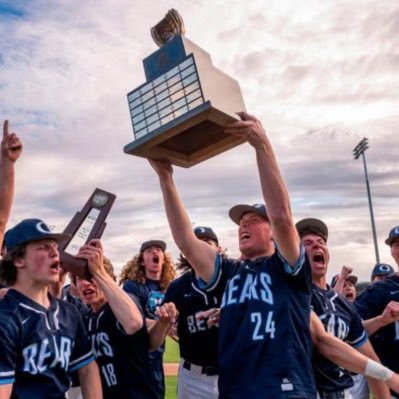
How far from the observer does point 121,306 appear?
3682 mm

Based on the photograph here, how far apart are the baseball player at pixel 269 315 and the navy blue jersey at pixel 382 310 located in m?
2.27

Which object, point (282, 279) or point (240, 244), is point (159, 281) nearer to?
point (240, 244)

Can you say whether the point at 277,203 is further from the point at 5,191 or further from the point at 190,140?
the point at 5,191

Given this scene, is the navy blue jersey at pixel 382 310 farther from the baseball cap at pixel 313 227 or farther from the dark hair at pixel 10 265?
the dark hair at pixel 10 265

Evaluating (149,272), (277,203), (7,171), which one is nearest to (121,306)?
(7,171)

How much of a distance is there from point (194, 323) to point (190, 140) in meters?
2.25

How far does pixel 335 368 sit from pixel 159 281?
10.6 feet

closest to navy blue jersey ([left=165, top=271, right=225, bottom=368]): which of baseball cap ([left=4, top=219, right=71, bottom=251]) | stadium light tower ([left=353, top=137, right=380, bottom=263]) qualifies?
baseball cap ([left=4, top=219, right=71, bottom=251])

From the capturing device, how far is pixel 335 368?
3613mm

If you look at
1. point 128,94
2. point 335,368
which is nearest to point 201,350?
point 335,368

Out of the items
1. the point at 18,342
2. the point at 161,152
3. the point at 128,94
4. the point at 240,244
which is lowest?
the point at 18,342

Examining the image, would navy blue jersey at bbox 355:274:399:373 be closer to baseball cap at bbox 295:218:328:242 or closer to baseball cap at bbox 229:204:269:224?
baseball cap at bbox 295:218:328:242

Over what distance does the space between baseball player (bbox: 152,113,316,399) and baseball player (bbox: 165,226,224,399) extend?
1648mm

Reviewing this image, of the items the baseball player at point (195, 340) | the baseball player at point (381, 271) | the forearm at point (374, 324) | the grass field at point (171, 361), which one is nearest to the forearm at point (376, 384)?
the forearm at point (374, 324)
